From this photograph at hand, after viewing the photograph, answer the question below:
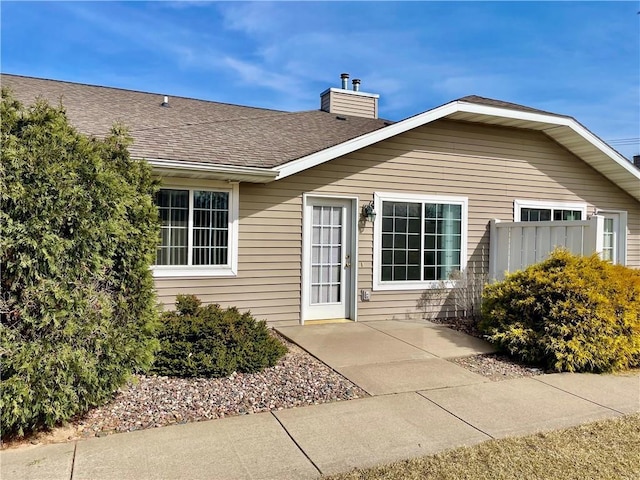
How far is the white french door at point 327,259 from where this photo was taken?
757cm

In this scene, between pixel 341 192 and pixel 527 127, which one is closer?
pixel 341 192

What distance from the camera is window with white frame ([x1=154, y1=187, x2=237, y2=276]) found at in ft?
21.5

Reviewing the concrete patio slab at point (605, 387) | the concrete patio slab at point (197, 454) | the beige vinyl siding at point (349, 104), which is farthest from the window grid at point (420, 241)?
the concrete patio slab at point (197, 454)

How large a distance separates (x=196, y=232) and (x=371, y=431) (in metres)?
4.33

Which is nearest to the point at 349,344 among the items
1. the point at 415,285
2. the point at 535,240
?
the point at 415,285

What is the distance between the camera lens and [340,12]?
871cm

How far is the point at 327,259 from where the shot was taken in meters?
7.80

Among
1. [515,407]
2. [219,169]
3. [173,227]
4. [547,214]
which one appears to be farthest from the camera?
[547,214]

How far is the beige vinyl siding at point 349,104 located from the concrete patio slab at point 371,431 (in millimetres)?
8932

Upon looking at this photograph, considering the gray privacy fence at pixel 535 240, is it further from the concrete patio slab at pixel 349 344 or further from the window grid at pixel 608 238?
the window grid at pixel 608 238

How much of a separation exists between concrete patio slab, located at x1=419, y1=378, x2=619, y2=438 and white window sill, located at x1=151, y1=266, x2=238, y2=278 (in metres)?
3.74

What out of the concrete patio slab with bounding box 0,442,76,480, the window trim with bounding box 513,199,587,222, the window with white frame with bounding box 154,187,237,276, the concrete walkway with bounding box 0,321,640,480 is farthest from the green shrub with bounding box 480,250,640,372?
the concrete patio slab with bounding box 0,442,76,480

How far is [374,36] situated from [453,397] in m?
8.29

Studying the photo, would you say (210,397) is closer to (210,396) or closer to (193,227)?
(210,396)
